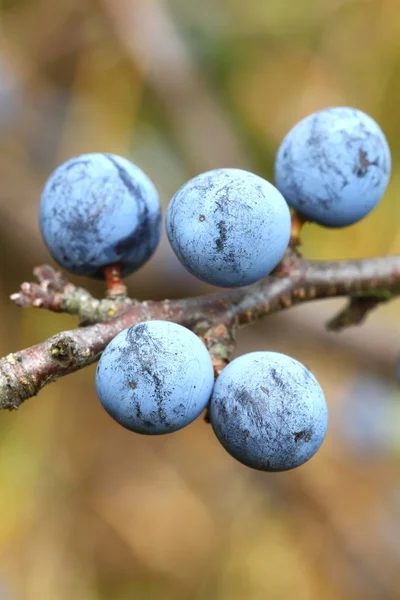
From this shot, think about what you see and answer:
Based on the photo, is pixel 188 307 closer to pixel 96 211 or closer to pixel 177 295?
pixel 96 211

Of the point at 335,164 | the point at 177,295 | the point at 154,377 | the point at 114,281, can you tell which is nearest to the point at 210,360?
the point at 154,377

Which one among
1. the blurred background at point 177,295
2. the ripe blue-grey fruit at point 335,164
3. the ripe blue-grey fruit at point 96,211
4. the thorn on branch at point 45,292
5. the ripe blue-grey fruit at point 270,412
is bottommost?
the blurred background at point 177,295

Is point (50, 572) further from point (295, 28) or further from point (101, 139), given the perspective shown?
point (295, 28)

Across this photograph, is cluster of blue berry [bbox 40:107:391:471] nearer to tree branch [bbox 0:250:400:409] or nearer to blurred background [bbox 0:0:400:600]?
tree branch [bbox 0:250:400:409]

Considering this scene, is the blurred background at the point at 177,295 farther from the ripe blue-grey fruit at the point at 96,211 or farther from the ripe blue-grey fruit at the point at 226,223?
the ripe blue-grey fruit at the point at 226,223

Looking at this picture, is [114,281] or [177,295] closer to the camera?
[114,281]

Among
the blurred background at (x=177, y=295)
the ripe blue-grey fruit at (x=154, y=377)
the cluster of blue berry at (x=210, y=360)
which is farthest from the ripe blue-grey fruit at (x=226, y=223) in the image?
the blurred background at (x=177, y=295)

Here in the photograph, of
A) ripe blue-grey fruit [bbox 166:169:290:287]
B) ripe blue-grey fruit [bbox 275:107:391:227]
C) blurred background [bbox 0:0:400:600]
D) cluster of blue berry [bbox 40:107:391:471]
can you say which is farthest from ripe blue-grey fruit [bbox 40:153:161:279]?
blurred background [bbox 0:0:400:600]
